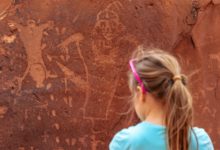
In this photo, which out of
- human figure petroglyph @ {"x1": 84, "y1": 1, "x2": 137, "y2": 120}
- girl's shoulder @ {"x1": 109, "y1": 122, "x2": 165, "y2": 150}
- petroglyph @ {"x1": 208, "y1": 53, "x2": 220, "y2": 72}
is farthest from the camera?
petroglyph @ {"x1": 208, "y1": 53, "x2": 220, "y2": 72}

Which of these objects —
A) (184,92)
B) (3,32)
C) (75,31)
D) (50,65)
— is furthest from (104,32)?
(184,92)

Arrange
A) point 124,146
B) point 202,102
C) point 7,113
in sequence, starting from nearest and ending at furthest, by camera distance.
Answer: point 124,146 → point 7,113 → point 202,102

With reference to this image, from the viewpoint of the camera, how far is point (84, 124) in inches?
139

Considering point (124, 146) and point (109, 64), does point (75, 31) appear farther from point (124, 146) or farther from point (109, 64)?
point (124, 146)

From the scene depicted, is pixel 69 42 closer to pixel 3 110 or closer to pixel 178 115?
pixel 3 110

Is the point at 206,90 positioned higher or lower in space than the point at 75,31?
lower

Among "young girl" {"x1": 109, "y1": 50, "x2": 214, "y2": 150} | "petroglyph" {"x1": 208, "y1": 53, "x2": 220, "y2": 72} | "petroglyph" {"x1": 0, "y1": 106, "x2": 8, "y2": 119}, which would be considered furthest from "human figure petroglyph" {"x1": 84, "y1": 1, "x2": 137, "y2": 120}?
"young girl" {"x1": 109, "y1": 50, "x2": 214, "y2": 150}

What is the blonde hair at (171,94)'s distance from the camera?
5.50 feet

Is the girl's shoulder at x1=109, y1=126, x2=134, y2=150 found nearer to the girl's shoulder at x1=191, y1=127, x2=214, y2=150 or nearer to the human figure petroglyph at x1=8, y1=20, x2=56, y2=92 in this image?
the girl's shoulder at x1=191, y1=127, x2=214, y2=150

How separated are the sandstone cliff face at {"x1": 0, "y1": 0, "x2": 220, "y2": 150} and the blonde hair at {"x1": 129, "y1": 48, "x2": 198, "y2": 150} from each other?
72.2 inches

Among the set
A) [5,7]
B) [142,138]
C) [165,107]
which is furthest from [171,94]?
[5,7]

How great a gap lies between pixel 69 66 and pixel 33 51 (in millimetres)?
251

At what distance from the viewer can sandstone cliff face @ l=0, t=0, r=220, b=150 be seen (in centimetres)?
346

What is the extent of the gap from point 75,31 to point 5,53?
47 cm
